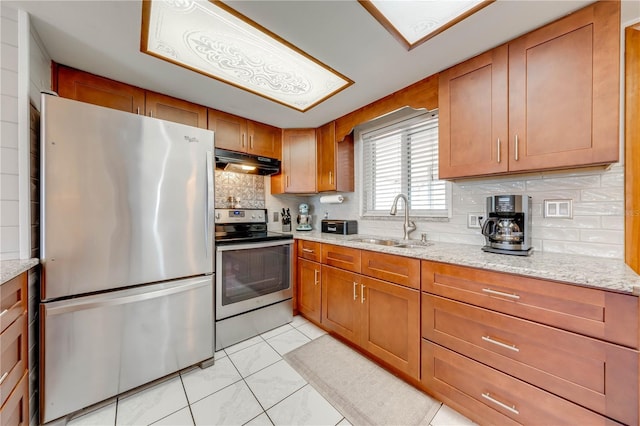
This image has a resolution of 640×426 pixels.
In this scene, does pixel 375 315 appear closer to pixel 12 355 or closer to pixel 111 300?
pixel 111 300

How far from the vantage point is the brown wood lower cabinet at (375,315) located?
150 cm

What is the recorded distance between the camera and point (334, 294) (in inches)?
80.8

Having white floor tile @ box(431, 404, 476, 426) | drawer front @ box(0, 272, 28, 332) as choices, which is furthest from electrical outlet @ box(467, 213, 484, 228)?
drawer front @ box(0, 272, 28, 332)

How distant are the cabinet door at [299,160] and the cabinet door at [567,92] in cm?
187

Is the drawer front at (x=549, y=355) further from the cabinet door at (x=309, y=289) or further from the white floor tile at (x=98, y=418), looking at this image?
the white floor tile at (x=98, y=418)

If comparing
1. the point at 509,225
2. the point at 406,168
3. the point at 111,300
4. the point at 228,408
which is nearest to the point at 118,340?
the point at 111,300

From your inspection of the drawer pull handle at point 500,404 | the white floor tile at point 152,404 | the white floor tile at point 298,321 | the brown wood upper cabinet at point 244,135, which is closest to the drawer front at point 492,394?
the drawer pull handle at point 500,404

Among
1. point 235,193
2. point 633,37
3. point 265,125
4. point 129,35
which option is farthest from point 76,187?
point 633,37

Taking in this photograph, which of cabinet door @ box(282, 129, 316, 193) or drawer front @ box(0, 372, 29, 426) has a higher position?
cabinet door @ box(282, 129, 316, 193)

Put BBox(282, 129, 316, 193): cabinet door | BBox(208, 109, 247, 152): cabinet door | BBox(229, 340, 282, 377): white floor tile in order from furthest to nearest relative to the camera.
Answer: BBox(282, 129, 316, 193): cabinet door
BBox(208, 109, 247, 152): cabinet door
BBox(229, 340, 282, 377): white floor tile

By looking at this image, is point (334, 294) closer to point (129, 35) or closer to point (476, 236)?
point (476, 236)

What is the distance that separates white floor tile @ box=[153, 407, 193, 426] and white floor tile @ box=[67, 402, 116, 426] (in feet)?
0.86

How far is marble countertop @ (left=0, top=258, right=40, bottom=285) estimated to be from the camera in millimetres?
890

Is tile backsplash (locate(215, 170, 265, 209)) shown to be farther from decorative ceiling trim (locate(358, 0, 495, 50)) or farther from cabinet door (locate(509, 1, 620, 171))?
cabinet door (locate(509, 1, 620, 171))
